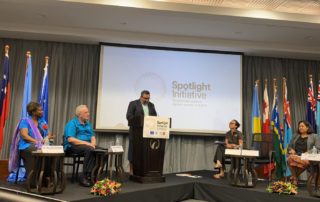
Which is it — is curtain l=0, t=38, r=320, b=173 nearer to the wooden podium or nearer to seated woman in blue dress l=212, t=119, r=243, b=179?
seated woman in blue dress l=212, t=119, r=243, b=179

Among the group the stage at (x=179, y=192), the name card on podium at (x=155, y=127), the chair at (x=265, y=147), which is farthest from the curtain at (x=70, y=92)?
the name card on podium at (x=155, y=127)

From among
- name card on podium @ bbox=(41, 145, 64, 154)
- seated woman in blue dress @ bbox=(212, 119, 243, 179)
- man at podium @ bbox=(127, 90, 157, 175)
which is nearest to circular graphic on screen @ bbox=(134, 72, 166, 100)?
man at podium @ bbox=(127, 90, 157, 175)

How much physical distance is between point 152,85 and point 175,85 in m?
0.46

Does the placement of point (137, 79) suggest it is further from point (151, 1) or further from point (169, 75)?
point (151, 1)

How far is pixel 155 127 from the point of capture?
3.85 metres

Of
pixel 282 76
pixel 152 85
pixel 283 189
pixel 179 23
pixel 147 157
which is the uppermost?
Result: pixel 179 23

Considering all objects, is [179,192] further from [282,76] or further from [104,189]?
[282,76]

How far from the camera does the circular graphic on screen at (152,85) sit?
238 inches

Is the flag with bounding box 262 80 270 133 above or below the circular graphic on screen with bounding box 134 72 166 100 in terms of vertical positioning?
below

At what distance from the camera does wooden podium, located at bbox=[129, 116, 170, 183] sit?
3818 millimetres

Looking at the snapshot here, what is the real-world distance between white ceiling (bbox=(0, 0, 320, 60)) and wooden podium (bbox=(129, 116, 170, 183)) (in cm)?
196

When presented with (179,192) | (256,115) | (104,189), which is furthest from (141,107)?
(256,115)

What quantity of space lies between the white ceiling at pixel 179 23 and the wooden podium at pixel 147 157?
196 centimetres

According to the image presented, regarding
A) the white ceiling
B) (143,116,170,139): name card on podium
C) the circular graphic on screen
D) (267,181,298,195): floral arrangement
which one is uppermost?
the white ceiling
